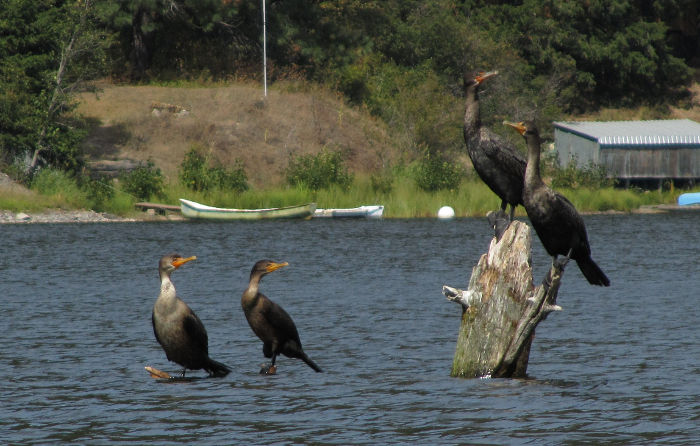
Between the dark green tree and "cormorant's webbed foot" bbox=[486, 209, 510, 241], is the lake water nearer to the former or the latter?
"cormorant's webbed foot" bbox=[486, 209, 510, 241]

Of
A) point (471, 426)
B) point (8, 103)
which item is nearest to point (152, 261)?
point (8, 103)

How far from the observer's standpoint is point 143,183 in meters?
54.2

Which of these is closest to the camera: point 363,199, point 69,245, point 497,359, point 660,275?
point 497,359

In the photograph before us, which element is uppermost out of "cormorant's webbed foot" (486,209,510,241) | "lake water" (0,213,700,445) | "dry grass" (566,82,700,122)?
"dry grass" (566,82,700,122)

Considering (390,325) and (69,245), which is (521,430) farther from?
(69,245)

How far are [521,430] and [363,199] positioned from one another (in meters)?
43.7

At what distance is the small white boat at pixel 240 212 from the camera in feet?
172

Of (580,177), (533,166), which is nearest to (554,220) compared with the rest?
(533,166)

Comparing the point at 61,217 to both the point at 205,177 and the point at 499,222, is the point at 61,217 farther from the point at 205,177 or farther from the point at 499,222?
the point at 499,222

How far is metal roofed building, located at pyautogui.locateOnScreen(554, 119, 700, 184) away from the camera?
6372cm

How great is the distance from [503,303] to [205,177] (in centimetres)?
4244

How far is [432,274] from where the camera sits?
1319 inches

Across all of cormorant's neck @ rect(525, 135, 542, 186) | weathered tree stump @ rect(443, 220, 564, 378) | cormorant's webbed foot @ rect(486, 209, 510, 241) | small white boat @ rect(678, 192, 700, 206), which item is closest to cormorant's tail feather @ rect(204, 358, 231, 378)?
weathered tree stump @ rect(443, 220, 564, 378)

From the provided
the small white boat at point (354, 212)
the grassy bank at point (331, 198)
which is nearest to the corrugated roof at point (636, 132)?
the grassy bank at point (331, 198)
